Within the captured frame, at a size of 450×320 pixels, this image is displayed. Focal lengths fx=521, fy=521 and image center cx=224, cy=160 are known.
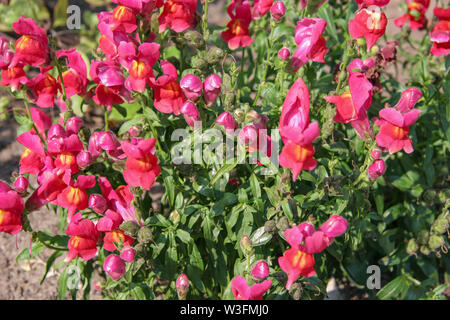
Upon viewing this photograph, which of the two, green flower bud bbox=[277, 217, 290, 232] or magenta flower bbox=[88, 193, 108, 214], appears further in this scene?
magenta flower bbox=[88, 193, 108, 214]

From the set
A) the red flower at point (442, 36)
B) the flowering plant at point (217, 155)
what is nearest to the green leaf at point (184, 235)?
the flowering plant at point (217, 155)

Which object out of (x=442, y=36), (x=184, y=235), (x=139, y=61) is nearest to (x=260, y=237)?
(x=184, y=235)

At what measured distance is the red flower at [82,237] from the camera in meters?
1.72

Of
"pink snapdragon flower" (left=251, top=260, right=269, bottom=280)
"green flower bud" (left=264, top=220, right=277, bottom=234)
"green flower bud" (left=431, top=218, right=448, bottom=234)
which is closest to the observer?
"pink snapdragon flower" (left=251, top=260, right=269, bottom=280)

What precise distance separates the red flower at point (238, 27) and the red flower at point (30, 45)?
73cm

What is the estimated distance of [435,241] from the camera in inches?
83.0

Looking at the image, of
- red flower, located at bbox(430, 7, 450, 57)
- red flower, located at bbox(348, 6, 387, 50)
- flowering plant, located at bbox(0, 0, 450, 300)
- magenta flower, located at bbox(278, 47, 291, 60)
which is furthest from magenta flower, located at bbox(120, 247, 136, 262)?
red flower, located at bbox(430, 7, 450, 57)

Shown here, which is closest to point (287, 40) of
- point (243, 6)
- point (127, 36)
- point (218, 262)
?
point (243, 6)

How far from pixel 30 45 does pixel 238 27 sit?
0.81 m

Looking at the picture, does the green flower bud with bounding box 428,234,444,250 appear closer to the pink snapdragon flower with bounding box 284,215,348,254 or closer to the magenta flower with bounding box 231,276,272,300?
the pink snapdragon flower with bounding box 284,215,348,254

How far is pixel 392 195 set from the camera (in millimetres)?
2625

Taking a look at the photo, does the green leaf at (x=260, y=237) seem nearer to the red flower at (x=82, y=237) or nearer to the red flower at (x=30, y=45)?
the red flower at (x=82, y=237)

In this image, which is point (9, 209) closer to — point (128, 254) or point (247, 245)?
point (128, 254)

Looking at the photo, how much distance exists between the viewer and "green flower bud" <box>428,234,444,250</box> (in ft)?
6.85
